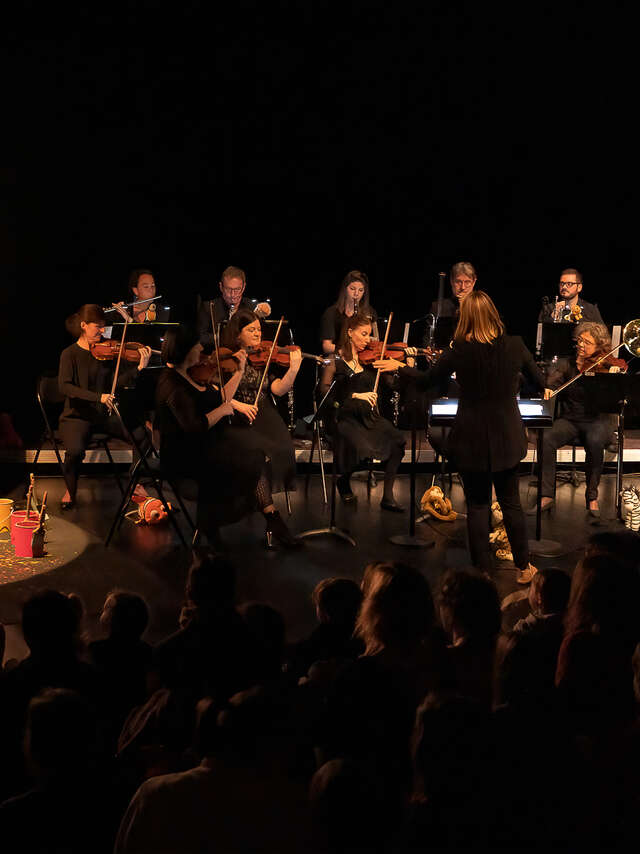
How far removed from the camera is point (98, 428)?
6332 mm

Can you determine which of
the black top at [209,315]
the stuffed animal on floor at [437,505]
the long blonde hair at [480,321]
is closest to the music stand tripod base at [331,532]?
the stuffed animal on floor at [437,505]

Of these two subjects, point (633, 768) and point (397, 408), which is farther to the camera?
point (397, 408)

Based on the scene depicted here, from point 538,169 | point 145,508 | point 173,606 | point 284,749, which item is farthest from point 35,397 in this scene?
point 284,749

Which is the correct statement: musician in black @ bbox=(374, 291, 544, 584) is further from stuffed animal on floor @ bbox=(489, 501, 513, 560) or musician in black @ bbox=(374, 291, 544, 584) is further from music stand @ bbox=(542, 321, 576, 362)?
music stand @ bbox=(542, 321, 576, 362)

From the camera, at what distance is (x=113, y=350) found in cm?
629

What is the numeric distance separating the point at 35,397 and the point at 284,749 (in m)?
6.90

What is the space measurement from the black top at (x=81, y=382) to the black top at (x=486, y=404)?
2631 millimetres

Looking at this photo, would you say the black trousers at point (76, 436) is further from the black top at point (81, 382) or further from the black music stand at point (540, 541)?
the black music stand at point (540, 541)

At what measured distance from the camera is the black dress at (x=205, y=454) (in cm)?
493

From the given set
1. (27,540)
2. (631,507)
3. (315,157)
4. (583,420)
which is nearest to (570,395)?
(583,420)

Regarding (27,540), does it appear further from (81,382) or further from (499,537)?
(499,537)

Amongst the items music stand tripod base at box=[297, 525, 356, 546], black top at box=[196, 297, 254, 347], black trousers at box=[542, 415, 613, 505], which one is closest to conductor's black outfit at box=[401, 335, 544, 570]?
music stand tripod base at box=[297, 525, 356, 546]

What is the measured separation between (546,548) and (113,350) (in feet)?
10.1

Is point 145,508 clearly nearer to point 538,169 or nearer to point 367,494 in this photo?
point 367,494
